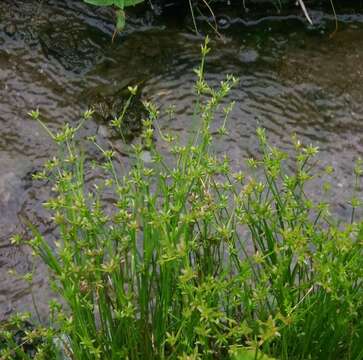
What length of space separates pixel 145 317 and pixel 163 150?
1.12 meters

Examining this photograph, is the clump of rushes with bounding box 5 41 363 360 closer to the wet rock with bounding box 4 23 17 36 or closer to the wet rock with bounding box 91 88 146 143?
the wet rock with bounding box 91 88 146 143

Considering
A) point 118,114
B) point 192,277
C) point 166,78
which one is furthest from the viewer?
point 166,78

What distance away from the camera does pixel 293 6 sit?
10.9ft

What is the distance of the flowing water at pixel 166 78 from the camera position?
263cm

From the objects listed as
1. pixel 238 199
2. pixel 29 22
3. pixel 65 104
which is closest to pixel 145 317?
pixel 238 199

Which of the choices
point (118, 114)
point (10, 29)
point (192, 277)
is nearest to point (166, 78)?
point (118, 114)

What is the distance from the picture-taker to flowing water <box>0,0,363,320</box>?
2627 millimetres

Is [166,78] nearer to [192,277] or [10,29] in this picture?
[10,29]

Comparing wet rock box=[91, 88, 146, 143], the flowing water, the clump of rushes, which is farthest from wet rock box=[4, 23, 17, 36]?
the clump of rushes

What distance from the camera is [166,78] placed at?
2953mm

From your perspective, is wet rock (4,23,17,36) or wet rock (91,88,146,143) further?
wet rock (4,23,17,36)

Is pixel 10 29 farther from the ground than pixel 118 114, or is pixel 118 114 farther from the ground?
pixel 10 29

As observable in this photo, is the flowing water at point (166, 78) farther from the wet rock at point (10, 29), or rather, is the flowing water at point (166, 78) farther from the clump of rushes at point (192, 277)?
the clump of rushes at point (192, 277)

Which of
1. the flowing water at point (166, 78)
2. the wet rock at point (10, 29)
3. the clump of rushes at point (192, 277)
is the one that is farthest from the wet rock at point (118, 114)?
the clump of rushes at point (192, 277)
